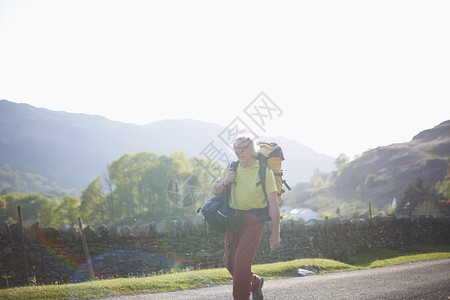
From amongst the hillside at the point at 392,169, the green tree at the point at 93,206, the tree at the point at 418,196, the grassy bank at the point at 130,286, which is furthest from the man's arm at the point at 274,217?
the hillside at the point at 392,169

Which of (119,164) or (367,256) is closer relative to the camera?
(367,256)

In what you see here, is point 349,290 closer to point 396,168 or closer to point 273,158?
point 273,158

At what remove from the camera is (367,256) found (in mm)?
16656

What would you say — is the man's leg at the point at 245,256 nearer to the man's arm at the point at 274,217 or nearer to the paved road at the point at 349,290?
the man's arm at the point at 274,217

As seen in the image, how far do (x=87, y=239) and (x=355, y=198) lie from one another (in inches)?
5107

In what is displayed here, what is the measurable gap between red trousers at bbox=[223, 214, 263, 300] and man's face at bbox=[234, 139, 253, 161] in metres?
0.78

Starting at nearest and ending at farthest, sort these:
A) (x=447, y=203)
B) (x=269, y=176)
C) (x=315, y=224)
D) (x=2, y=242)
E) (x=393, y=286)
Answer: (x=269, y=176) → (x=393, y=286) → (x=2, y=242) → (x=315, y=224) → (x=447, y=203)

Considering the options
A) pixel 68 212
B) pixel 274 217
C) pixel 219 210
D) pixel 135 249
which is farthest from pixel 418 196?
pixel 68 212

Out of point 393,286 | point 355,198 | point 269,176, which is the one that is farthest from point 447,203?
point 355,198

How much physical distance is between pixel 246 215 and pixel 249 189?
1.12 feet

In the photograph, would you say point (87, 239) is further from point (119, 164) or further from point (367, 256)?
point (119, 164)

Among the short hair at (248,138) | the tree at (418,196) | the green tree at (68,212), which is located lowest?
the tree at (418,196)

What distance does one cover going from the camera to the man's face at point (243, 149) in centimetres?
442

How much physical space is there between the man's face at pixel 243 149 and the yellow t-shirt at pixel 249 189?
15 centimetres
